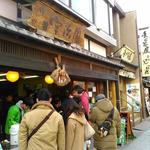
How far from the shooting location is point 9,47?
22.2 ft

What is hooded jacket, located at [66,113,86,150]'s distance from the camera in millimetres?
6062

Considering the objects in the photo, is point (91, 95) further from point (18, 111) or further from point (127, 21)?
point (127, 21)

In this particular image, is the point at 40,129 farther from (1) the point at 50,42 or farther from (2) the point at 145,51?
(2) the point at 145,51

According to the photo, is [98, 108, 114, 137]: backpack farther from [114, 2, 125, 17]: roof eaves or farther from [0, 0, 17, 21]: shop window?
[114, 2, 125, 17]: roof eaves

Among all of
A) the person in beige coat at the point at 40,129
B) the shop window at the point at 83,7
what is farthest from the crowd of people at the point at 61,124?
the shop window at the point at 83,7

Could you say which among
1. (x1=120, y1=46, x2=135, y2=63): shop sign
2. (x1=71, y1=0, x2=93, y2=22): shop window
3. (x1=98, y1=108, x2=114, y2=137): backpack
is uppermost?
(x1=71, y1=0, x2=93, y2=22): shop window

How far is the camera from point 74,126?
6.12m

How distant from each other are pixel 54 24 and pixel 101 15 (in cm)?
809

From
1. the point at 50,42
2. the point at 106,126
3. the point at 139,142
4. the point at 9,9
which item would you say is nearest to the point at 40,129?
the point at 106,126

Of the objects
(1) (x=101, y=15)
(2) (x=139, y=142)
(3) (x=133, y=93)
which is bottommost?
(2) (x=139, y=142)

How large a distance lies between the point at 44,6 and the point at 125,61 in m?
12.5

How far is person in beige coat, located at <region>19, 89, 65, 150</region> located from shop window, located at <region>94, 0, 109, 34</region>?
1120 cm

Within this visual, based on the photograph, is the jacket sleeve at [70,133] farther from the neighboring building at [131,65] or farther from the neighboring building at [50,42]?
the neighboring building at [131,65]

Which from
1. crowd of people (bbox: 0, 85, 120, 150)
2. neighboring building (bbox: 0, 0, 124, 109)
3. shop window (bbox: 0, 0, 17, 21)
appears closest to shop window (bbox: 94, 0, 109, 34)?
neighboring building (bbox: 0, 0, 124, 109)
